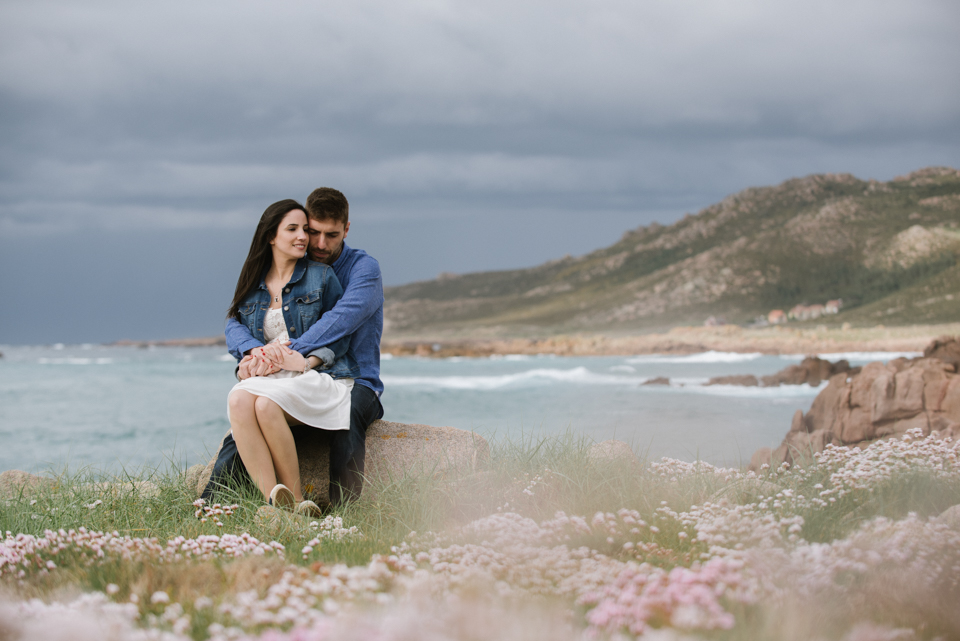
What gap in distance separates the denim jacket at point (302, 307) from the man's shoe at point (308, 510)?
0.86 metres

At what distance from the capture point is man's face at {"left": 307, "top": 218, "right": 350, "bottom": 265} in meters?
4.68

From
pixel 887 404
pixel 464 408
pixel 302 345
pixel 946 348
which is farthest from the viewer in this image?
pixel 464 408

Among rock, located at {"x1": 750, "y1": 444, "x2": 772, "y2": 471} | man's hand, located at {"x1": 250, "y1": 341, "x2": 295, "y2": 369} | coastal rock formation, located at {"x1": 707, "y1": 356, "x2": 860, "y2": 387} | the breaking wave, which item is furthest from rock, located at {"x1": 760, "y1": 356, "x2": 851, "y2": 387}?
man's hand, located at {"x1": 250, "y1": 341, "x2": 295, "y2": 369}

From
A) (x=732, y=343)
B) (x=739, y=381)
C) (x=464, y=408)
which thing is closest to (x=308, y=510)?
(x=464, y=408)

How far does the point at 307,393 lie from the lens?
4.34 m

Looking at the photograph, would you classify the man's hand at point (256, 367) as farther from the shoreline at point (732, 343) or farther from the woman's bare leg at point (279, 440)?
the shoreline at point (732, 343)

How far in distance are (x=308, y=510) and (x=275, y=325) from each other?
127 centimetres

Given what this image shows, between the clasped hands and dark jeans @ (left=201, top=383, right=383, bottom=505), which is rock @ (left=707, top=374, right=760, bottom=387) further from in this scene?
the clasped hands

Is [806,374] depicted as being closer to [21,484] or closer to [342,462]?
[342,462]

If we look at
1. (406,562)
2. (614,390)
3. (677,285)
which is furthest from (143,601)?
(677,285)

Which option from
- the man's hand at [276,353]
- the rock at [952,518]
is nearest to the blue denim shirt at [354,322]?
the man's hand at [276,353]

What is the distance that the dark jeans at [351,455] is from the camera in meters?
4.61

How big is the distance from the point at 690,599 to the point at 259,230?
3.71 m

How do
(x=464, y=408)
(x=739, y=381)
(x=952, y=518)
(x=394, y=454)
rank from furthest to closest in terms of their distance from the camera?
(x=739, y=381), (x=464, y=408), (x=394, y=454), (x=952, y=518)
